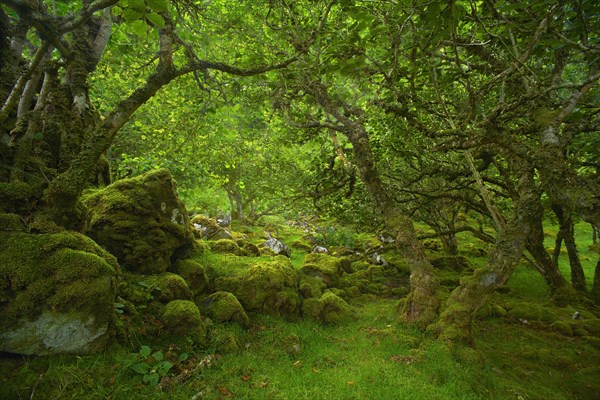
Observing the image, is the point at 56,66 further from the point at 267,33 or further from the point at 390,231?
the point at 390,231

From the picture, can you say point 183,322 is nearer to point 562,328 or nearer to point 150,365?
point 150,365

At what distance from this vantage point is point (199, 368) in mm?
4641

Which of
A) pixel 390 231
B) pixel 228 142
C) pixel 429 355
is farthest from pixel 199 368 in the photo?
pixel 228 142

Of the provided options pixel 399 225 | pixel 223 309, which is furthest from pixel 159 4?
pixel 399 225

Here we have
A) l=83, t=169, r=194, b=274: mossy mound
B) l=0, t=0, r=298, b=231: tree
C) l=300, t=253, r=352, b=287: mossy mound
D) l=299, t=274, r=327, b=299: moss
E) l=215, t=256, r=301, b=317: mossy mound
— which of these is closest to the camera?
l=0, t=0, r=298, b=231: tree

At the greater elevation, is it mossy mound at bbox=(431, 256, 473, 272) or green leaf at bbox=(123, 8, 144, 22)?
green leaf at bbox=(123, 8, 144, 22)

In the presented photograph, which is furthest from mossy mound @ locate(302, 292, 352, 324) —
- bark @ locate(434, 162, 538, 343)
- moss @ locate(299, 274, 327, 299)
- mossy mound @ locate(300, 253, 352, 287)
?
bark @ locate(434, 162, 538, 343)

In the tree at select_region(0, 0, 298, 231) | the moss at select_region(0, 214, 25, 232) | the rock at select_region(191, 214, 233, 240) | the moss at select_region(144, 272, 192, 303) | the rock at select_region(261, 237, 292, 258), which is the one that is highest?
the tree at select_region(0, 0, 298, 231)

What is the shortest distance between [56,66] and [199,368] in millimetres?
5263

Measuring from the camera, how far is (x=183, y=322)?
5.35 metres

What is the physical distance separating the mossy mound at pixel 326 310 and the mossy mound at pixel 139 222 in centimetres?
366

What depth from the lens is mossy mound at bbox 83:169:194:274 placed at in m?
6.22

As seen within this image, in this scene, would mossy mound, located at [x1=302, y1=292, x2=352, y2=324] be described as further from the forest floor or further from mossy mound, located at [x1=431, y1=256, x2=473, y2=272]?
mossy mound, located at [x1=431, y1=256, x2=473, y2=272]

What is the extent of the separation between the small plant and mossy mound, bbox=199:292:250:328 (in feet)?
5.86
